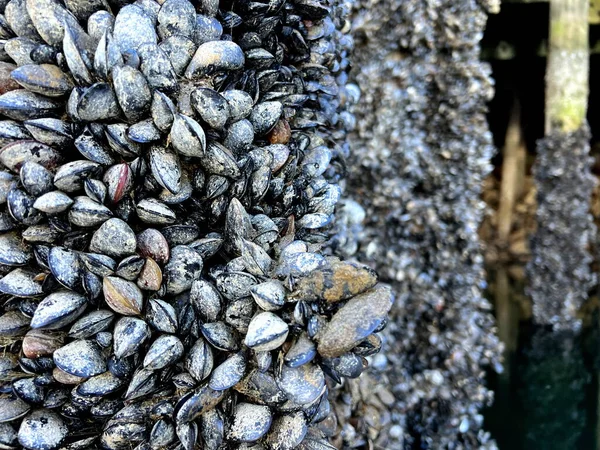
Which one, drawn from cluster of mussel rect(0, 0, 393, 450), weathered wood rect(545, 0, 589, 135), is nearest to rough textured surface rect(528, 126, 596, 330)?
weathered wood rect(545, 0, 589, 135)

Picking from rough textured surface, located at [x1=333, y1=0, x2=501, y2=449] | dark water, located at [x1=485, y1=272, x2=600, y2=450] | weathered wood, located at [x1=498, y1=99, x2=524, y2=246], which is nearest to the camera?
rough textured surface, located at [x1=333, y1=0, x2=501, y2=449]

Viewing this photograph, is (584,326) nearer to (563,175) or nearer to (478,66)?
(563,175)

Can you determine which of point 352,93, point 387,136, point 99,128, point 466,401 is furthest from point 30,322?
point 466,401

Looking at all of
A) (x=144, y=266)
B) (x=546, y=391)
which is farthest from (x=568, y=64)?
(x=144, y=266)

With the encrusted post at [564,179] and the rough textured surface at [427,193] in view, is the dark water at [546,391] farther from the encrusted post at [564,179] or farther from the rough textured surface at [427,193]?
the rough textured surface at [427,193]

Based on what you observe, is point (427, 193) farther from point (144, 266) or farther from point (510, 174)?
point (510, 174)

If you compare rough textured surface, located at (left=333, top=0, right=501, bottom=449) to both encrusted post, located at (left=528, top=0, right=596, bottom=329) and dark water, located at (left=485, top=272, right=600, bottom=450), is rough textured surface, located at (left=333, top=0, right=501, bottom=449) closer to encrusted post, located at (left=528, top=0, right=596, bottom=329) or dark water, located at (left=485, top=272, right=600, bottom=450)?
dark water, located at (left=485, top=272, right=600, bottom=450)
